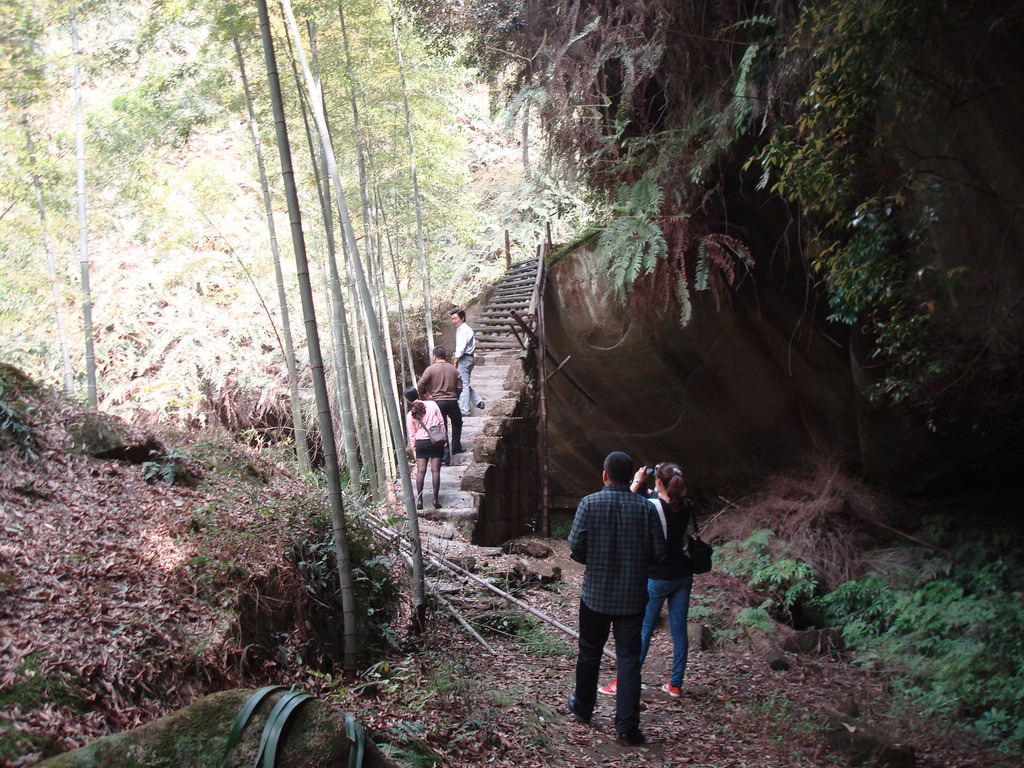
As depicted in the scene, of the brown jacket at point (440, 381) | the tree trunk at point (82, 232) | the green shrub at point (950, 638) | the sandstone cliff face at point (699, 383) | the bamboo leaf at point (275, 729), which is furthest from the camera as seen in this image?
the sandstone cliff face at point (699, 383)

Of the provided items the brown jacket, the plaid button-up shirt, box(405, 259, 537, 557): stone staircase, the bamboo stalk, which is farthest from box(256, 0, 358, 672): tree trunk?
the brown jacket

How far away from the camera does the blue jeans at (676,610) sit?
13.3ft

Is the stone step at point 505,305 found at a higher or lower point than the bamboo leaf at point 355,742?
higher

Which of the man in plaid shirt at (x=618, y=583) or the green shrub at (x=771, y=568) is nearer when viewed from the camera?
the man in plaid shirt at (x=618, y=583)

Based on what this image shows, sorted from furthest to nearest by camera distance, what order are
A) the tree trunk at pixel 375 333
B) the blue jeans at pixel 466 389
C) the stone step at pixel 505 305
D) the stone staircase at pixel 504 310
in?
1. the stone staircase at pixel 504 310
2. the stone step at pixel 505 305
3. the blue jeans at pixel 466 389
4. the tree trunk at pixel 375 333

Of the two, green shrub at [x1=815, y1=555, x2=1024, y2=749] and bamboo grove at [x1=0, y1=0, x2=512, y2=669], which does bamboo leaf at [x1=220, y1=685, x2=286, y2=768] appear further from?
green shrub at [x1=815, y1=555, x2=1024, y2=749]

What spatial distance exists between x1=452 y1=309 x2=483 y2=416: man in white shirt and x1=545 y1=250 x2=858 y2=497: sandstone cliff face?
1375 mm

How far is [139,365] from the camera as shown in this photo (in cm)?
1134

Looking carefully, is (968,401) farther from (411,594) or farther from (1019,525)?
(411,594)

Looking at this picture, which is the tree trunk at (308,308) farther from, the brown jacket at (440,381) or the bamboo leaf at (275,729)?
the brown jacket at (440,381)

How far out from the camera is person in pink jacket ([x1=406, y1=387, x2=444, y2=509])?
6.85 metres

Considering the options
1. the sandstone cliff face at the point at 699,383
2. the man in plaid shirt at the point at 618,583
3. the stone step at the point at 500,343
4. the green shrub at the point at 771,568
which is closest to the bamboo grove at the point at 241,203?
the man in plaid shirt at the point at 618,583

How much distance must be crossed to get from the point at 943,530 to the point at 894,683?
1757 millimetres

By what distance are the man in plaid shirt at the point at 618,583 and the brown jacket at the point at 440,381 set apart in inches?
162
